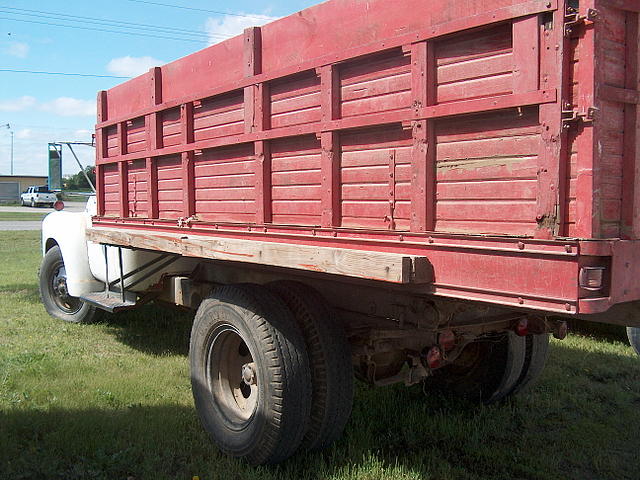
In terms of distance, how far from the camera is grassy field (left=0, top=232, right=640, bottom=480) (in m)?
3.58

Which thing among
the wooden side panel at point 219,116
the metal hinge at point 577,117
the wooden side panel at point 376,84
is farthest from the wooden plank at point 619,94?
the wooden side panel at point 219,116

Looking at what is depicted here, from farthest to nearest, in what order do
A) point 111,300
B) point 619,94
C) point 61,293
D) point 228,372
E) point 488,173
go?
point 61,293, point 111,300, point 228,372, point 488,173, point 619,94

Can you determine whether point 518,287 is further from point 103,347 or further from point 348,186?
point 103,347

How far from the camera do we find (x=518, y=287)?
8.00 ft

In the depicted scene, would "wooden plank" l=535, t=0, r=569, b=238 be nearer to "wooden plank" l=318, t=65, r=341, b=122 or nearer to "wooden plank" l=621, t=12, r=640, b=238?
"wooden plank" l=621, t=12, r=640, b=238

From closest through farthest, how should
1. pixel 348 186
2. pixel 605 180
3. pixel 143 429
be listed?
pixel 605 180 → pixel 348 186 → pixel 143 429

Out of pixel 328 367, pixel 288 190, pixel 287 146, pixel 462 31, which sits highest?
pixel 462 31

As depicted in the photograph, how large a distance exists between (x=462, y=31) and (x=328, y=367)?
1.84m

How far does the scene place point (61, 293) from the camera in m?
7.19

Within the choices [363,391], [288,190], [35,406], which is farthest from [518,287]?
[35,406]

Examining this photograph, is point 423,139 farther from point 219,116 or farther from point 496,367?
point 496,367

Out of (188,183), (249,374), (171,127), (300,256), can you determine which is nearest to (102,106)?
(171,127)

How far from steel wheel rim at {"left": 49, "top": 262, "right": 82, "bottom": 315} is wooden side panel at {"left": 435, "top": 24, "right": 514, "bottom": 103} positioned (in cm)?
558

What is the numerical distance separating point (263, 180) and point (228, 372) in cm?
124
